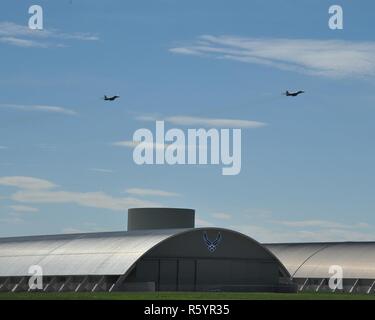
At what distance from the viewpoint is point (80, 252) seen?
110 meters

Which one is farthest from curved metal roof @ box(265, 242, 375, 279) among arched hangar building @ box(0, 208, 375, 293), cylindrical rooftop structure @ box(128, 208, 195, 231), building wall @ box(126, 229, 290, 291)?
cylindrical rooftop structure @ box(128, 208, 195, 231)

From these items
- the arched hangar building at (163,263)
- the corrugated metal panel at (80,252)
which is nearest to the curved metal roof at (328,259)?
the arched hangar building at (163,263)

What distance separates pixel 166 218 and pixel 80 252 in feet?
62.7

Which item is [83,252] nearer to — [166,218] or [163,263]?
[163,263]

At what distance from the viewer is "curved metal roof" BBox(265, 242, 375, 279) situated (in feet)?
398

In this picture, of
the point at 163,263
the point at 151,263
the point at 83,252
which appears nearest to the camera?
the point at 151,263

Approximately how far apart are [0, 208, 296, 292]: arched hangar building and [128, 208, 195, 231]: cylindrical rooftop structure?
34.0ft

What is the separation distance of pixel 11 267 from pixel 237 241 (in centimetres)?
2602

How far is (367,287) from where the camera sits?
4628 inches

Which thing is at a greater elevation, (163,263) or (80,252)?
(80,252)

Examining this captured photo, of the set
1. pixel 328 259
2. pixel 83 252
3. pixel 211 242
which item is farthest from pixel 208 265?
pixel 328 259

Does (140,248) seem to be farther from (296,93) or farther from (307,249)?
(307,249)
